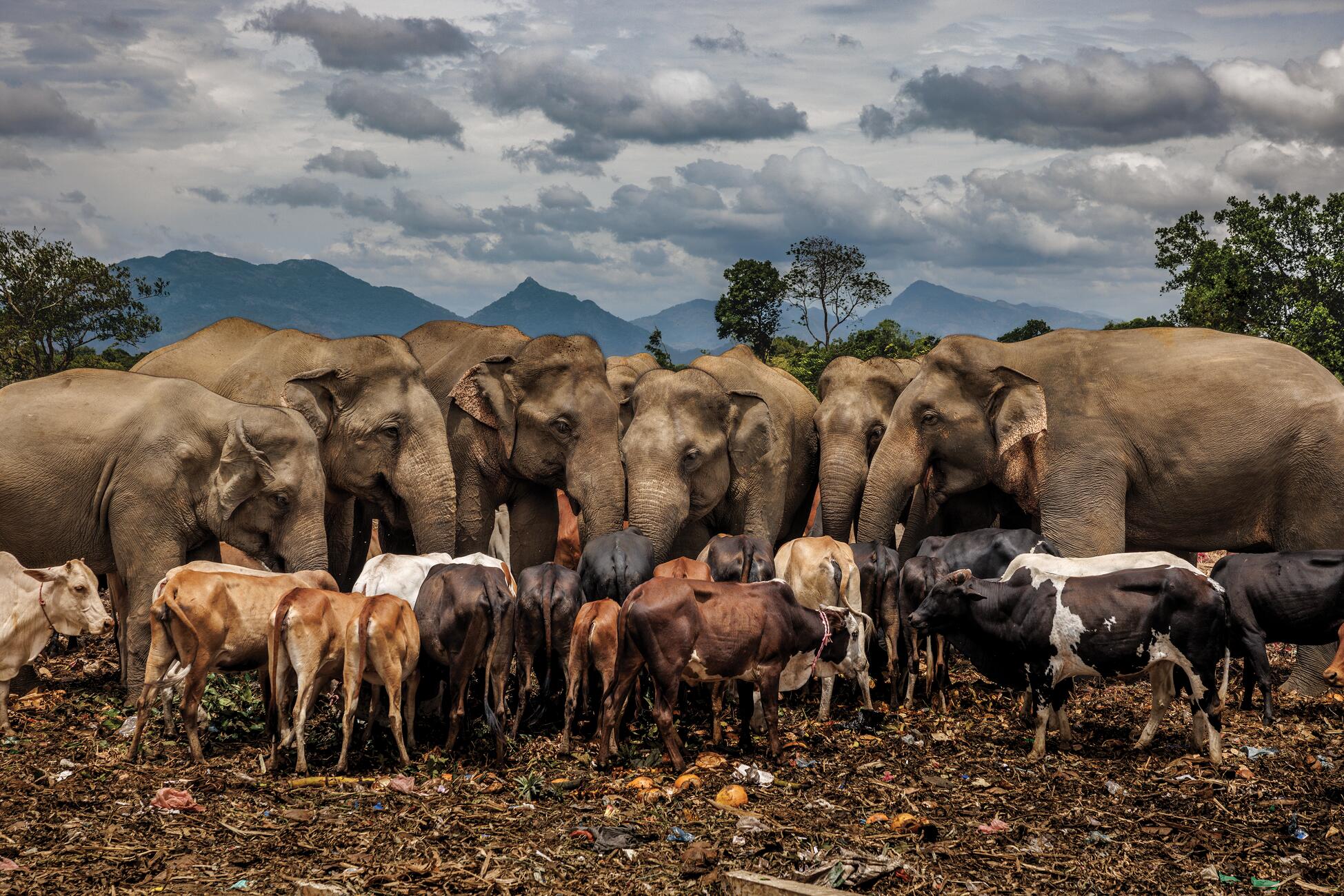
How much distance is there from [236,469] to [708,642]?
190 inches

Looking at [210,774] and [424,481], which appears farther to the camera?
[424,481]

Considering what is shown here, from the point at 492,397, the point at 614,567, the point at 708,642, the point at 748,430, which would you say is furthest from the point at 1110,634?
the point at 492,397

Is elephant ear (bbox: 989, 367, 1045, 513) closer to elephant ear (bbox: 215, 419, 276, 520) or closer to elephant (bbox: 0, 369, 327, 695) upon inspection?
elephant (bbox: 0, 369, 327, 695)

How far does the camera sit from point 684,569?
1102 cm

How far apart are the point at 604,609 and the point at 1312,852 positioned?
5.13 m

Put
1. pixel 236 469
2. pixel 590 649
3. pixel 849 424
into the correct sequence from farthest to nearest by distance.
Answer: pixel 849 424
pixel 236 469
pixel 590 649

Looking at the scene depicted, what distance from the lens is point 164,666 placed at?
9.26 metres

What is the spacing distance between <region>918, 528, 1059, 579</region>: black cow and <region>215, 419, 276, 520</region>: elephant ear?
6.32 meters

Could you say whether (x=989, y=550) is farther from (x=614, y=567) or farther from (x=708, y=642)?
(x=708, y=642)

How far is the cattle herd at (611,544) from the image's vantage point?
30.7 feet

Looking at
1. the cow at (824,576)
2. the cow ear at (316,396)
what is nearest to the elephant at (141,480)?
the cow ear at (316,396)

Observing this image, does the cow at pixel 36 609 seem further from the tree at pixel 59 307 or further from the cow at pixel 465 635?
the tree at pixel 59 307

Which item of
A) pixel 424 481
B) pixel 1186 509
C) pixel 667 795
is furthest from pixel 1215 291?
pixel 667 795

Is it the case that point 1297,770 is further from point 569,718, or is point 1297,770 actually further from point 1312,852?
point 569,718
